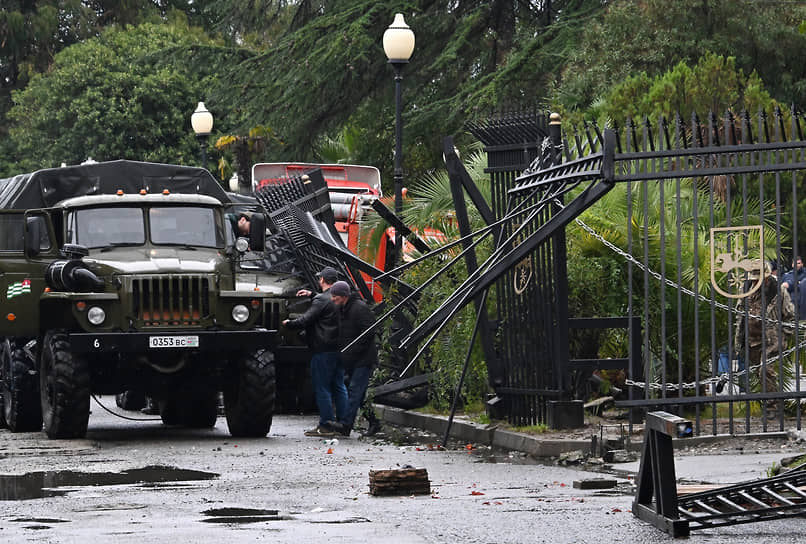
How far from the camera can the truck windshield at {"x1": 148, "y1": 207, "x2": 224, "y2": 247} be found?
17.7 meters

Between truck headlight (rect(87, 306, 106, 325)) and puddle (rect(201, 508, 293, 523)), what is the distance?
629 centimetres

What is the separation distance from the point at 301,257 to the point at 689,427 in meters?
11.5

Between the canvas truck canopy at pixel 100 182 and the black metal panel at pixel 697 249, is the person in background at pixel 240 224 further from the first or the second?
the black metal panel at pixel 697 249

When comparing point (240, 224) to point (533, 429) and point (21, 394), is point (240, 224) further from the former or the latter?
point (533, 429)

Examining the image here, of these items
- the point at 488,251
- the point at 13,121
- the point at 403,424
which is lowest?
the point at 403,424

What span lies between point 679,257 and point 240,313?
551cm

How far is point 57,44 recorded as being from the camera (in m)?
64.9

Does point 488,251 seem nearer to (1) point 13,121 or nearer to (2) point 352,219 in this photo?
(2) point 352,219

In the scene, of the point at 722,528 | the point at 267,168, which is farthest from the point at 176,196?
the point at 267,168

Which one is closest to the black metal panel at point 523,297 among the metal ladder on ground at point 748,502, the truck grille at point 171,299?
the truck grille at point 171,299

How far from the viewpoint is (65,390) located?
16.2 m

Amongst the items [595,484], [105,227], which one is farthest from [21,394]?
[595,484]

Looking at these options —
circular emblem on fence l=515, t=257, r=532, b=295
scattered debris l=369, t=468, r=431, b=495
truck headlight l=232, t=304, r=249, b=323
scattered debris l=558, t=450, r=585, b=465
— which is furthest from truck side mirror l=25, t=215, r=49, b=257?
scattered debris l=369, t=468, r=431, b=495

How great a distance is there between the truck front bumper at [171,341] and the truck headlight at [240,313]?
10.8 inches
